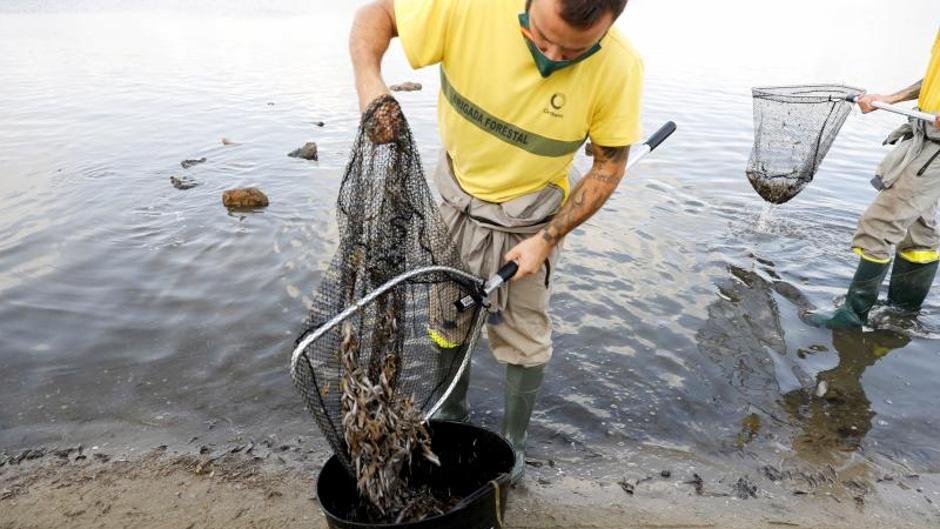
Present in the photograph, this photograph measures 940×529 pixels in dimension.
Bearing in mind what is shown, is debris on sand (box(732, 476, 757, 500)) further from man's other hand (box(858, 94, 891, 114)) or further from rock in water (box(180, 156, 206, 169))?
rock in water (box(180, 156, 206, 169))

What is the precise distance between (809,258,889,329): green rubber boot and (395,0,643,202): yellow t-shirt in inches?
131

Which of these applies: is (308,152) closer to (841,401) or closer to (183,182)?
(183,182)

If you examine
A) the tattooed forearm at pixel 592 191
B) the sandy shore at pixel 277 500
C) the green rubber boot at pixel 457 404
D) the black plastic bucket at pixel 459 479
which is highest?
the tattooed forearm at pixel 592 191

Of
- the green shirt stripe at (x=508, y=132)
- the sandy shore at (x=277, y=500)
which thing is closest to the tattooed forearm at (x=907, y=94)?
the sandy shore at (x=277, y=500)

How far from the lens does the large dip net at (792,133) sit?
220 inches

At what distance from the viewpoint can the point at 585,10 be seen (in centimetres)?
200

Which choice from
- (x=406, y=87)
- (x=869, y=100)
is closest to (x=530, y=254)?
(x=869, y=100)

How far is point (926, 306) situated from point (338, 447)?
18.3ft

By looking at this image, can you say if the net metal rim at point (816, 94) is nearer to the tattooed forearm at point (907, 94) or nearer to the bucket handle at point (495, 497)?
the tattooed forearm at point (907, 94)

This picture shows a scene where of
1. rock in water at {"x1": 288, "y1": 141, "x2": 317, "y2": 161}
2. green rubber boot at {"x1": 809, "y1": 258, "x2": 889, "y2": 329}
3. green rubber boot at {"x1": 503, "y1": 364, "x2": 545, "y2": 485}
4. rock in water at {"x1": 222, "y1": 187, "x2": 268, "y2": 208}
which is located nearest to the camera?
green rubber boot at {"x1": 503, "y1": 364, "x2": 545, "y2": 485}

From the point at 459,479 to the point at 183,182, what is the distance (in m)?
6.36

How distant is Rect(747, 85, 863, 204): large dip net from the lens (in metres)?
5.59

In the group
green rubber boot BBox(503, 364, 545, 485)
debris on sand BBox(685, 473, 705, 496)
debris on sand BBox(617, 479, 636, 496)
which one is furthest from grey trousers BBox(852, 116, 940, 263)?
green rubber boot BBox(503, 364, 545, 485)

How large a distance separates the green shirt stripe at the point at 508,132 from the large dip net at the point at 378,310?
0.34m
